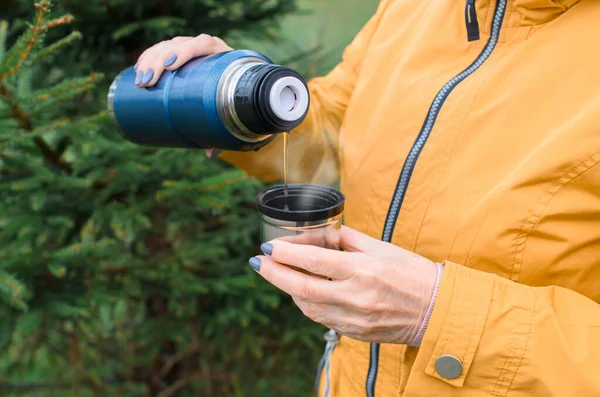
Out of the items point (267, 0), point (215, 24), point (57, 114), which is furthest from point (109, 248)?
point (267, 0)

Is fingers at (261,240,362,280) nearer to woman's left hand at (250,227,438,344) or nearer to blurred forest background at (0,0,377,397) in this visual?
woman's left hand at (250,227,438,344)

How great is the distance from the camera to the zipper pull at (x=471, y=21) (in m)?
0.90

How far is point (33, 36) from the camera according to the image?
108cm

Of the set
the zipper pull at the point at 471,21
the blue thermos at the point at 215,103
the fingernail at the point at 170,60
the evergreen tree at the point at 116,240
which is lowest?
the evergreen tree at the point at 116,240

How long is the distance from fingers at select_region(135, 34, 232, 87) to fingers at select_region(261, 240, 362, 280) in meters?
0.47

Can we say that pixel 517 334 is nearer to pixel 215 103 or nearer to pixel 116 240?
pixel 215 103

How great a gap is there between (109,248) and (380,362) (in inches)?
37.7

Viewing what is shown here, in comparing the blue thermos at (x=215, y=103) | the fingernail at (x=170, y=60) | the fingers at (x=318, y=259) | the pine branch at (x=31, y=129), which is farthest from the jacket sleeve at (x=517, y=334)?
the pine branch at (x=31, y=129)

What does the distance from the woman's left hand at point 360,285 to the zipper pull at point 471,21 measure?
44 centimetres

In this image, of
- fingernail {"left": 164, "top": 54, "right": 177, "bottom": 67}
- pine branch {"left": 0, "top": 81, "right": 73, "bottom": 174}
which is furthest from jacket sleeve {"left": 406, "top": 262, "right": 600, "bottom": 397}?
pine branch {"left": 0, "top": 81, "right": 73, "bottom": 174}

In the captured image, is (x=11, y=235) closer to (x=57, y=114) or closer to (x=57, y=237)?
(x=57, y=237)

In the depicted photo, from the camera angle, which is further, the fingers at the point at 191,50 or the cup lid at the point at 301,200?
the fingers at the point at 191,50

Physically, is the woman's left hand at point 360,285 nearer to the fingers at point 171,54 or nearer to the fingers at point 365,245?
the fingers at point 365,245

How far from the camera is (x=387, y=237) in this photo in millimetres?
935
